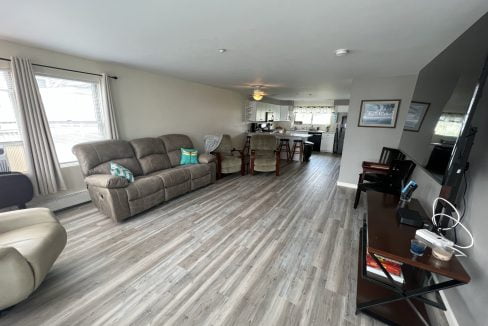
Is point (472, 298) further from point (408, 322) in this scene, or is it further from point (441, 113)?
point (441, 113)

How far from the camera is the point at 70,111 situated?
9.46 feet

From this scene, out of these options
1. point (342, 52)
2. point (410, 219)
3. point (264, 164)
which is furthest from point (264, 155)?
point (410, 219)

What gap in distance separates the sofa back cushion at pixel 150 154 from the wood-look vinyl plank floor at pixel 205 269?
79cm

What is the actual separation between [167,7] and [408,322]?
2.85 meters

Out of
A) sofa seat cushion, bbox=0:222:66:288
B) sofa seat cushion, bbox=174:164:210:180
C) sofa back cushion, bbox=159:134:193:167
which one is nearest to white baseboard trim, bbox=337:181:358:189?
sofa seat cushion, bbox=174:164:210:180

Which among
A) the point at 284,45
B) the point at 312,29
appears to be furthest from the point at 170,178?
the point at 312,29

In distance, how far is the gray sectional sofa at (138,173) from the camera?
97.5 inches

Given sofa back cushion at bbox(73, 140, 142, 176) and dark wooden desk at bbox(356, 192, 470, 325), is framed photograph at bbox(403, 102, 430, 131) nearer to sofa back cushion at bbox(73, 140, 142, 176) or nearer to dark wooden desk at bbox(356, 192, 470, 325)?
dark wooden desk at bbox(356, 192, 470, 325)

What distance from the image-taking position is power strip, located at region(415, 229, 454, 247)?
3.76 ft

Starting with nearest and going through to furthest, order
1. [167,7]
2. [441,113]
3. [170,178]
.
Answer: [167,7] → [441,113] → [170,178]

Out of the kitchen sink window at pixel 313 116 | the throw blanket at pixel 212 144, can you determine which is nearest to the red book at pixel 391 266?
the throw blanket at pixel 212 144

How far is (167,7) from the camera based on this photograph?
1.45 metres

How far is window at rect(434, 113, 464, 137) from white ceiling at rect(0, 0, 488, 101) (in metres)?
0.73

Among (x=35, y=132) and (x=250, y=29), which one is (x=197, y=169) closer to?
(x=35, y=132)
